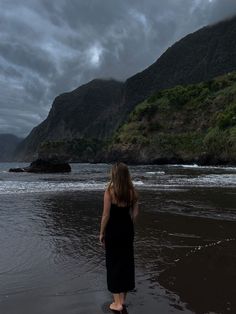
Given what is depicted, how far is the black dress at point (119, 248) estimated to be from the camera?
19.8 ft

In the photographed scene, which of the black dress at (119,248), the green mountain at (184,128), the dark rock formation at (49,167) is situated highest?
the green mountain at (184,128)

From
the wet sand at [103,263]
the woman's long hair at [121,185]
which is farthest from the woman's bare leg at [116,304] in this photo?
the woman's long hair at [121,185]

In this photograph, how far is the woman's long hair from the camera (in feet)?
19.4

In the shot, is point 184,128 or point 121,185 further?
point 184,128

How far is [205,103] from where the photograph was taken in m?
118

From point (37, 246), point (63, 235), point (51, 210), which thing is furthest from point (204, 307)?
point (51, 210)

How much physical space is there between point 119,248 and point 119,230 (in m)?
0.25

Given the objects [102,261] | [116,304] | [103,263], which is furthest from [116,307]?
[102,261]

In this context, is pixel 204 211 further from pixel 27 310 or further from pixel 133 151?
pixel 133 151

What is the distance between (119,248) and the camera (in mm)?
6082

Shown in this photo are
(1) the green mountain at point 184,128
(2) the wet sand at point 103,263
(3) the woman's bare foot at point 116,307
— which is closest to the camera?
(3) the woman's bare foot at point 116,307

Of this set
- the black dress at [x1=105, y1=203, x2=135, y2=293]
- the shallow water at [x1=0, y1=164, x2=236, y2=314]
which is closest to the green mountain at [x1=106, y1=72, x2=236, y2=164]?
the shallow water at [x1=0, y1=164, x2=236, y2=314]

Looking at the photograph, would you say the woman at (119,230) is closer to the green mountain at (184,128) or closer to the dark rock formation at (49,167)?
the dark rock formation at (49,167)

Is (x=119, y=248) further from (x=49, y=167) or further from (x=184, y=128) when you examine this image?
(x=184, y=128)
